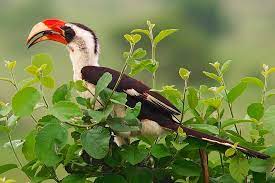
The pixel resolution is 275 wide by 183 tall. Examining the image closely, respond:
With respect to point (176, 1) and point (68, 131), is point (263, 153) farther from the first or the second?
point (176, 1)

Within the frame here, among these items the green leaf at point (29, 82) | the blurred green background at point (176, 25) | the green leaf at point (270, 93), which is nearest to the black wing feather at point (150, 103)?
the green leaf at point (270, 93)

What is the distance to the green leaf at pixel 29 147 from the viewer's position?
1668mm

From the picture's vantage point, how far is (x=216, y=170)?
5.80 ft

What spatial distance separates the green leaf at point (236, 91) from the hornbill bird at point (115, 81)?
11 cm

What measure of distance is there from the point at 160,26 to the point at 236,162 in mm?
14965

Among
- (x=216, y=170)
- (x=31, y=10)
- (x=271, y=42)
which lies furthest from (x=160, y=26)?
(x=216, y=170)

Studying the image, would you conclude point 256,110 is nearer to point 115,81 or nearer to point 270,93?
point 270,93

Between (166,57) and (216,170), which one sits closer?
(216,170)

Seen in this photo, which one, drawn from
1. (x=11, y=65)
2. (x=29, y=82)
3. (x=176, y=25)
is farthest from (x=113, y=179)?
(x=176, y=25)

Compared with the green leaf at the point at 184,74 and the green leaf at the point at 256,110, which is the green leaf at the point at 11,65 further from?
the green leaf at the point at 256,110

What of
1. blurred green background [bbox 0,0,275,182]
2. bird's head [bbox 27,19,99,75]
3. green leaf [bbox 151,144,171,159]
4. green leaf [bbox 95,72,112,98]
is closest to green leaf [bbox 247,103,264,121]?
green leaf [bbox 151,144,171,159]

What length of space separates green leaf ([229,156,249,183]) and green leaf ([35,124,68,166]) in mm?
317

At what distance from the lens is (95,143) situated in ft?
5.16

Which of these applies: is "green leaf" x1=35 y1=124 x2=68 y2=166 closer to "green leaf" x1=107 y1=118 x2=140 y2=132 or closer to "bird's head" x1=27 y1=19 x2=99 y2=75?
"green leaf" x1=107 y1=118 x2=140 y2=132
